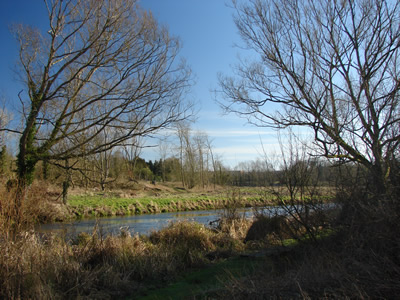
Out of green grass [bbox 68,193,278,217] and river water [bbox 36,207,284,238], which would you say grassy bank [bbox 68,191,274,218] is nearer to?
green grass [bbox 68,193,278,217]

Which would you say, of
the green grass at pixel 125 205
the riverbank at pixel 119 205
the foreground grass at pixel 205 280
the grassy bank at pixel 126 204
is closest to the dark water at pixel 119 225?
the riverbank at pixel 119 205

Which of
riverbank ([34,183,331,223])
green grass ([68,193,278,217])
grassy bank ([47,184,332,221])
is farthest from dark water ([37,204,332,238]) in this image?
green grass ([68,193,278,217])

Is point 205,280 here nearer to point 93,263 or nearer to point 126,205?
point 93,263

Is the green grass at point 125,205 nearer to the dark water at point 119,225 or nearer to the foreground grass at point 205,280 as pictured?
the dark water at point 119,225

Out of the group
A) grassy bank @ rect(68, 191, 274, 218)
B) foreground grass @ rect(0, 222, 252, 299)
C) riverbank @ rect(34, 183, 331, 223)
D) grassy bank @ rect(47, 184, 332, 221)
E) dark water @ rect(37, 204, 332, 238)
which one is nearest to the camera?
foreground grass @ rect(0, 222, 252, 299)

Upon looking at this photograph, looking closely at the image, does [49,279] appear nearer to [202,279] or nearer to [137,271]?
[137,271]

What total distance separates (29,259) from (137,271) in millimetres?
2481

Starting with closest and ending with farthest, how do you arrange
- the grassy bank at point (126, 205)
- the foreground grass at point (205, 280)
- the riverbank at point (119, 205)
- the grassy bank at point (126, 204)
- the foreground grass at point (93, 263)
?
the foreground grass at point (93, 263)
the foreground grass at point (205, 280)
the riverbank at point (119, 205)
the grassy bank at point (126, 204)
the grassy bank at point (126, 205)

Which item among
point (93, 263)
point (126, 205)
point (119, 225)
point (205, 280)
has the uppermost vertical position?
point (126, 205)

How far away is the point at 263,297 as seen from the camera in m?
4.28

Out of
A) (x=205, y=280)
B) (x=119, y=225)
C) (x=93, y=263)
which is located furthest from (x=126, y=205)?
(x=205, y=280)

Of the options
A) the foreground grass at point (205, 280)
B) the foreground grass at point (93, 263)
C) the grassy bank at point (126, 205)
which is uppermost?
the grassy bank at point (126, 205)

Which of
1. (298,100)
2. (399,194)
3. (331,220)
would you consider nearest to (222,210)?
(298,100)

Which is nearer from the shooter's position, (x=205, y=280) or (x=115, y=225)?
(x=205, y=280)
